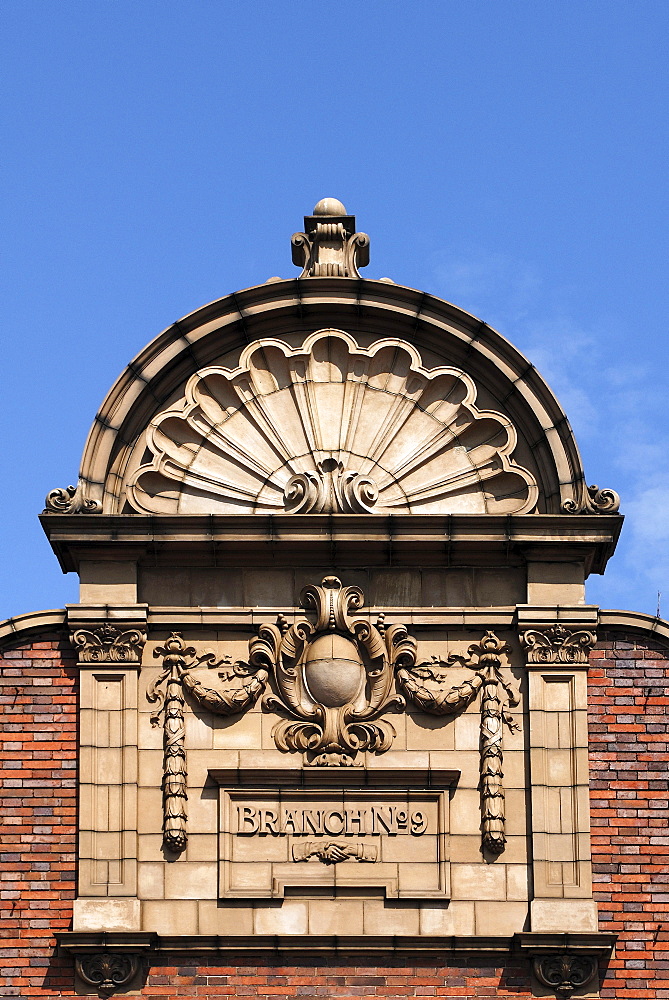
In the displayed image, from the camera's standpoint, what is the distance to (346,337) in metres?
23.5

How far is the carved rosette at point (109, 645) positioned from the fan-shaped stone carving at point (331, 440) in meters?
1.22

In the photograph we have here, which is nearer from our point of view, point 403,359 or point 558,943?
point 558,943

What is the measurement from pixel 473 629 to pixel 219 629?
226cm

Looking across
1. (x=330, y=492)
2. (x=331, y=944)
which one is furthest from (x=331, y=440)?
(x=331, y=944)

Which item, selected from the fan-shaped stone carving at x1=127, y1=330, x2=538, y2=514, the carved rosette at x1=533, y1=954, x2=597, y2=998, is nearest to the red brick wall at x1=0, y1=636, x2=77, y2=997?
the fan-shaped stone carving at x1=127, y1=330, x2=538, y2=514

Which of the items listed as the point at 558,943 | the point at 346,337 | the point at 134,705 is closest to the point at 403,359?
the point at 346,337

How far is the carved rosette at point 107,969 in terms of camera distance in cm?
2145

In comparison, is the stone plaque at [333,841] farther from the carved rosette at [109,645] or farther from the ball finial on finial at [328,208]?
the ball finial on finial at [328,208]

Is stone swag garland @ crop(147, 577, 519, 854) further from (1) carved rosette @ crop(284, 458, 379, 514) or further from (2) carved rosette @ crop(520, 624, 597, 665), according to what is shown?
(1) carved rosette @ crop(284, 458, 379, 514)

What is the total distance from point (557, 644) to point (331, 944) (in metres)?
3.33

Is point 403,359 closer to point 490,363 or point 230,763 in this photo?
point 490,363

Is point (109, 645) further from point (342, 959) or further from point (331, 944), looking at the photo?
point (342, 959)

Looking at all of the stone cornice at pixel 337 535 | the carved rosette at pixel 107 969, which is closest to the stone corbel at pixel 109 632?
the stone cornice at pixel 337 535

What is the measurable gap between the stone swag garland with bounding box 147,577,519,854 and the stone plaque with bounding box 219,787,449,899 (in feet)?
1.25
